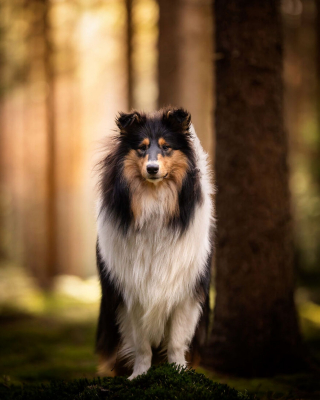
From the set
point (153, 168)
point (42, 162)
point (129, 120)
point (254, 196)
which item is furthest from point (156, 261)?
point (42, 162)

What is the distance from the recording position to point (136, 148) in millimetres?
2896

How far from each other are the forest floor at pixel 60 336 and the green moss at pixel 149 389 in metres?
0.75

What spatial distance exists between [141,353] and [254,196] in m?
1.67

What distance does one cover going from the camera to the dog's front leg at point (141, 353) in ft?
9.96

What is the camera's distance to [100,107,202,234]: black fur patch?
9.39ft

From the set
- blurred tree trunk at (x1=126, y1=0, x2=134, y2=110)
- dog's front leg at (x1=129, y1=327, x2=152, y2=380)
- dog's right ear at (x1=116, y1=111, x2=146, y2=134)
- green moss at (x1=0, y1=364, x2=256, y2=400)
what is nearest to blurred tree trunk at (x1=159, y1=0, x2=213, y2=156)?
blurred tree trunk at (x1=126, y1=0, x2=134, y2=110)

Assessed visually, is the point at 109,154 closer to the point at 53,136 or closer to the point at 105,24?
the point at 53,136

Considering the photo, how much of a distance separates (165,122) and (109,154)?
1.58 ft

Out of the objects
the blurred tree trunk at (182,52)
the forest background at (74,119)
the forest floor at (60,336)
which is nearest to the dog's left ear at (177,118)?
the forest floor at (60,336)

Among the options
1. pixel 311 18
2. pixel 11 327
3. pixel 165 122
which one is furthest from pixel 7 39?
pixel 165 122

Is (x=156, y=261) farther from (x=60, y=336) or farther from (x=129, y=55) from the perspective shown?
(x=129, y=55)

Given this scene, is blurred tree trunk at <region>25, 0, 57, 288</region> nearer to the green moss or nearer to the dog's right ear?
the dog's right ear

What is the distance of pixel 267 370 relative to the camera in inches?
146

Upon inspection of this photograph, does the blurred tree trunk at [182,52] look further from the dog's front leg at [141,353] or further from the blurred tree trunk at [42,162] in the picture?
the dog's front leg at [141,353]
